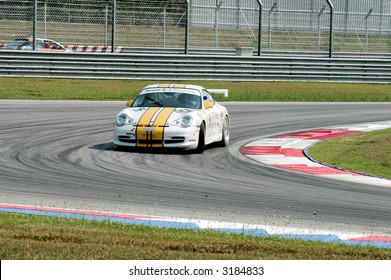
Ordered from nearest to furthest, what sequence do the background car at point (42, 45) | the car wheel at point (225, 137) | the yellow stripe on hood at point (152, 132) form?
the yellow stripe on hood at point (152, 132) < the car wheel at point (225, 137) < the background car at point (42, 45)

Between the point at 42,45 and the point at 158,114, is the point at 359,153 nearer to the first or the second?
the point at 158,114

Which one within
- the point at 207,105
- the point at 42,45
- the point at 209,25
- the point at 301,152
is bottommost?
the point at 301,152

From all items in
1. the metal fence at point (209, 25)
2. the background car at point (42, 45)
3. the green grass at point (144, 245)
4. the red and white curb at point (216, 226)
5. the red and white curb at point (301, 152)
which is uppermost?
the metal fence at point (209, 25)

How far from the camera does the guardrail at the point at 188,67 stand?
28906 millimetres

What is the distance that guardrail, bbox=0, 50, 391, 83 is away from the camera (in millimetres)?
28906

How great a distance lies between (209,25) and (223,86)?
6.78 ft

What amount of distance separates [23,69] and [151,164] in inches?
575

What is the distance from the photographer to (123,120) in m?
16.8

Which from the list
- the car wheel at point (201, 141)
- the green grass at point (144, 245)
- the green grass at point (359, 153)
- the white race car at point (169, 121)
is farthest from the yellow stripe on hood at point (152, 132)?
the green grass at point (144, 245)

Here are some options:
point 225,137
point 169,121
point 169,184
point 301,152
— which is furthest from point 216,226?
point 225,137

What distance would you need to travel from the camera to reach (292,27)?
32312 mm

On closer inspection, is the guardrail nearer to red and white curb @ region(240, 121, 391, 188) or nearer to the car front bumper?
red and white curb @ region(240, 121, 391, 188)

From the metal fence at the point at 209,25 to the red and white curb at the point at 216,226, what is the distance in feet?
60.2

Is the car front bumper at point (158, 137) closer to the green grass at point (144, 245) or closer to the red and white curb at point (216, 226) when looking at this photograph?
the red and white curb at point (216, 226)
